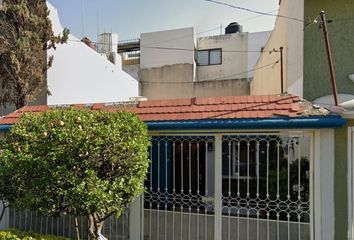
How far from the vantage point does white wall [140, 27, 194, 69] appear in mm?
24844

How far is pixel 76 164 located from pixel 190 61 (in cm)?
2045

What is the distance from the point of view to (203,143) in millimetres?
6145

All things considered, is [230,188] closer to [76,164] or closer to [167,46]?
[76,164]

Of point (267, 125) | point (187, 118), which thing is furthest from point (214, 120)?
point (267, 125)

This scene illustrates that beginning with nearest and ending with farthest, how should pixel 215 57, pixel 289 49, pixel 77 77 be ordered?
1. pixel 289 49
2. pixel 77 77
3. pixel 215 57

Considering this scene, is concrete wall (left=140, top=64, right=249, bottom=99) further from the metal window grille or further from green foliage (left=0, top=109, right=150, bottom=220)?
green foliage (left=0, top=109, right=150, bottom=220)

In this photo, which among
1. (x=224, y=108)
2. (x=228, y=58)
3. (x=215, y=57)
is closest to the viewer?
(x=224, y=108)

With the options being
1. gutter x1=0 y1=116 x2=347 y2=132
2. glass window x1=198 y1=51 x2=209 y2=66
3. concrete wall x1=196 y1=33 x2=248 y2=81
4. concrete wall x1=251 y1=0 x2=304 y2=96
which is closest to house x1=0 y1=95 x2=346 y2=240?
gutter x1=0 y1=116 x2=347 y2=132

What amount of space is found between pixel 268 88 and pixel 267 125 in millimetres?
10945

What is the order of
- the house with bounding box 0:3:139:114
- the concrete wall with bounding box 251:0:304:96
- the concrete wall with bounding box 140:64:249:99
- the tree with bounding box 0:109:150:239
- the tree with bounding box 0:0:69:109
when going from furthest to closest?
the concrete wall with bounding box 140:64:249:99 → the house with bounding box 0:3:139:114 → the tree with bounding box 0:0:69:109 → the concrete wall with bounding box 251:0:304:96 → the tree with bounding box 0:109:150:239

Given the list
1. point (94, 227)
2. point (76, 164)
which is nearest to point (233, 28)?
point (94, 227)

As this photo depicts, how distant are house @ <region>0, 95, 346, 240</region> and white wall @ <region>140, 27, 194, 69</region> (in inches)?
737

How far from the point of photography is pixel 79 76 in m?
13.2

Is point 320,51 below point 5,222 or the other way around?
the other way around
